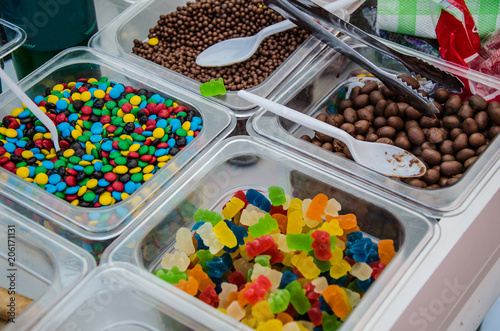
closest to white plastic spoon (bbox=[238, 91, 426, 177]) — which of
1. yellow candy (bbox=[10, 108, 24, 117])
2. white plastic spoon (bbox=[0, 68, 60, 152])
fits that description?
white plastic spoon (bbox=[0, 68, 60, 152])

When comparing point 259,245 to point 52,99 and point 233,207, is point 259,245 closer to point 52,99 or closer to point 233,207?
point 233,207

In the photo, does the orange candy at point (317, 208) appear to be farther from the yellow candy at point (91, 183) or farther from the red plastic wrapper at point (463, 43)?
the red plastic wrapper at point (463, 43)

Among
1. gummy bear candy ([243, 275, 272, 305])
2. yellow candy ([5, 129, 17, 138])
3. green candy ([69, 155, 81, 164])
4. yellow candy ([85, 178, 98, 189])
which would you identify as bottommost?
yellow candy ([85, 178, 98, 189])

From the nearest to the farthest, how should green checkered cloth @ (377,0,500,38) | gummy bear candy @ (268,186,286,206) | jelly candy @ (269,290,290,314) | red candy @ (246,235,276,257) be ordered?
1. jelly candy @ (269,290,290,314)
2. red candy @ (246,235,276,257)
3. gummy bear candy @ (268,186,286,206)
4. green checkered cloth @ (377,0,500,38)

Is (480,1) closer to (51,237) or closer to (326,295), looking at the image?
(326,295)

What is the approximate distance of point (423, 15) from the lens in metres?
1.46

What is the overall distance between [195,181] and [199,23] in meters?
0.57

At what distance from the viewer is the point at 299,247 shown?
97 cm

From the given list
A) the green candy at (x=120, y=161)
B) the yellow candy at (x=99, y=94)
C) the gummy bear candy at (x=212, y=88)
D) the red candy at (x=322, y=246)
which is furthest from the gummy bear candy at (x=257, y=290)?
the yellow candy at (x=99, y=94)

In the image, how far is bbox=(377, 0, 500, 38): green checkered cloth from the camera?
1416 millimetres

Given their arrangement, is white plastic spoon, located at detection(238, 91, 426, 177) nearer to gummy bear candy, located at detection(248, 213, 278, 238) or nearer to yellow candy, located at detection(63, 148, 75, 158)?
gummy bear candy, located at detection(248, 213, 278, 238)

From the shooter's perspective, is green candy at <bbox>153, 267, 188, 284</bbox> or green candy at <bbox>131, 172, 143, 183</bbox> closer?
green candy at <bbox>153, 267, 188, 284</bbox>

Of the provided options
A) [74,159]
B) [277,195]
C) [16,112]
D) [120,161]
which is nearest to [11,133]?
[16,112]

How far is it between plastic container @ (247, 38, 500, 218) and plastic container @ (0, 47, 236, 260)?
120mm
